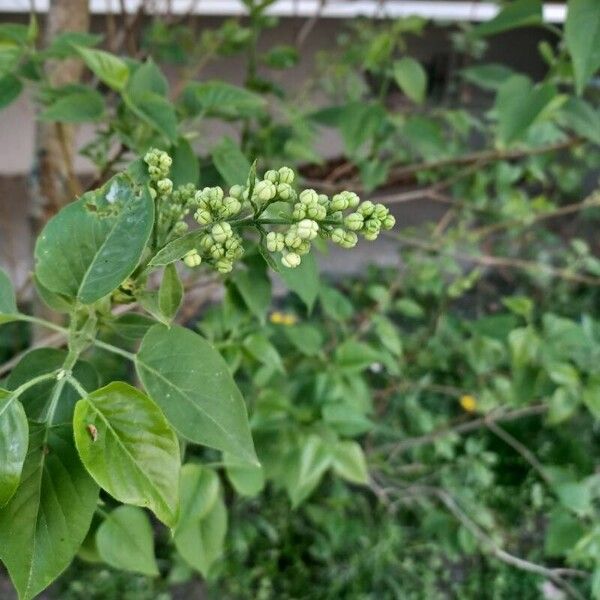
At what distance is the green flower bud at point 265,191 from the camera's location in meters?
0.43

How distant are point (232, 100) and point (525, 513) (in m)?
1.64

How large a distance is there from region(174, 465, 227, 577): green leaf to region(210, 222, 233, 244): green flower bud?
1.81ft

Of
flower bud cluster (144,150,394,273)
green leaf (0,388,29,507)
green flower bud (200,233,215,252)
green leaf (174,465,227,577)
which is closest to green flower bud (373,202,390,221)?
flower bud cluster (144,150,394,273)

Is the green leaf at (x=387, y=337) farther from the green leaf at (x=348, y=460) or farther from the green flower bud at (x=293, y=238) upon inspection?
the green flower bud at (x=293, y=238)

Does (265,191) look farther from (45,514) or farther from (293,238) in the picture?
(45,514)

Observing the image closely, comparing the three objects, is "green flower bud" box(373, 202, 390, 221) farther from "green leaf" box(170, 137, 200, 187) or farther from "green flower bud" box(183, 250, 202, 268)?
"green leaf" box(170, 137, 200, 187)

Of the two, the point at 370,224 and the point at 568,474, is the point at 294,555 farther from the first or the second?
the point at 370,224

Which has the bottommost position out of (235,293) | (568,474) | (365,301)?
(365,301)

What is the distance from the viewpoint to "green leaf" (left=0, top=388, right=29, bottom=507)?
0.41 m

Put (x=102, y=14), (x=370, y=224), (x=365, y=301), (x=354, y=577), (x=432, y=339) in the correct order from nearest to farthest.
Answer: (x=370, y=224) < (x=354, y=577) < (x=432, y=339) < (x=102, y=14) < (x=365, y=301)

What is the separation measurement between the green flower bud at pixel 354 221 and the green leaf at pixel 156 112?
0.37m

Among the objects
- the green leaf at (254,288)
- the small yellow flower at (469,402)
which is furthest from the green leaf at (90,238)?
the small yellow flower at (469,402)

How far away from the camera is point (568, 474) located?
51.3 inches

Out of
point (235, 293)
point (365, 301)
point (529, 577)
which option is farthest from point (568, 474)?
point (365, 301)
